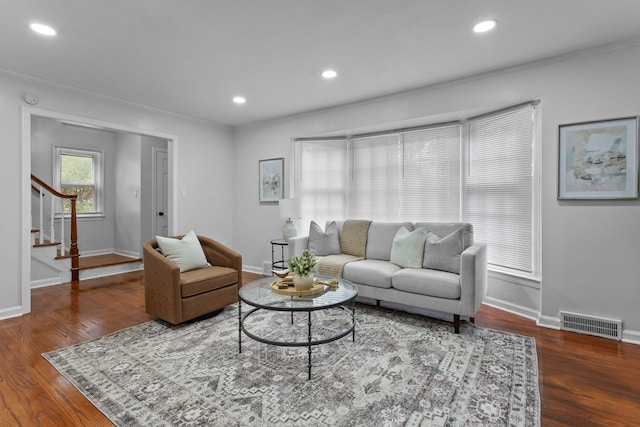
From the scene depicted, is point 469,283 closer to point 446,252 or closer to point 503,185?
point 446,252

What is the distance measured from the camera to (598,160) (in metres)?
2.78

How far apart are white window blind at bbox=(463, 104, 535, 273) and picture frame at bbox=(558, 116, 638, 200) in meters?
0.35

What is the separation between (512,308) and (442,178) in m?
1.66

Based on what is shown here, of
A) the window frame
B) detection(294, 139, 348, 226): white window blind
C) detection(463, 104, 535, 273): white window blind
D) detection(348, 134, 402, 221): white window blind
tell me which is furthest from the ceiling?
the window frame

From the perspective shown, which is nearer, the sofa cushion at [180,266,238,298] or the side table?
the sofa cushion at [180,266,238,298]

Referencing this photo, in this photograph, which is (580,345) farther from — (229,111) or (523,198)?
(229,111)

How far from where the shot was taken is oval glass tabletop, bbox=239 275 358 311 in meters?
2.23

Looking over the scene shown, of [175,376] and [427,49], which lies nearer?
[175,376]

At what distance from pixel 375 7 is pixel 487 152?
224cm

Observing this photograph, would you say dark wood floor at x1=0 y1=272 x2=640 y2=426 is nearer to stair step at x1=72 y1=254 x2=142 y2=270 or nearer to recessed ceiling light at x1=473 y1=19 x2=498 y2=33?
stair step at x1=72 y1=254 x2=142 y2=270

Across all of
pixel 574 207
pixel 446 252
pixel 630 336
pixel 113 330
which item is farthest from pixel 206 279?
pixel 630 336

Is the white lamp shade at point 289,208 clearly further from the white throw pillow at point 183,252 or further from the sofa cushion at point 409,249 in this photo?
the sofa cushion at point 409,249

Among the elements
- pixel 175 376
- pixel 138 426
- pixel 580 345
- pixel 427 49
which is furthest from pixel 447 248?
pixel 138 426

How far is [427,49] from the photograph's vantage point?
9.22ft
